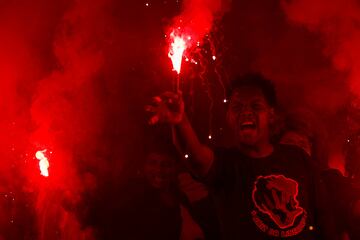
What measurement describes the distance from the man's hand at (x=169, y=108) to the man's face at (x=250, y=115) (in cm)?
68

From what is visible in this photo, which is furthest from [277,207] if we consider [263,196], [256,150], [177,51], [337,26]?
[337,26]

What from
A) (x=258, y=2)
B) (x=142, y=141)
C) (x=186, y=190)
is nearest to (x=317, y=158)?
(x=186, y=190)

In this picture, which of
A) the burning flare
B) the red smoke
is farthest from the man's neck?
the red smoke

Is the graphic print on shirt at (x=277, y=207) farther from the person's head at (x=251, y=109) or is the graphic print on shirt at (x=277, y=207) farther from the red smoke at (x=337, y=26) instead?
the red smoke at (x=337, y=26)

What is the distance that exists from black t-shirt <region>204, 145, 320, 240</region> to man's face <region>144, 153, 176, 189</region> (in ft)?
5.98

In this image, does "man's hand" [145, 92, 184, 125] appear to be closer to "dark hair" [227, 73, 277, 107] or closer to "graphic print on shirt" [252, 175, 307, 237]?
"graphic print on shirt" [252, 175, 307, 237]

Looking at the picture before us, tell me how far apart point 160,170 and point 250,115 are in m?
1.91

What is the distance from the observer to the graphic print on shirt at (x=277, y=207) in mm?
3215

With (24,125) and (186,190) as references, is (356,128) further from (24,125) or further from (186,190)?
(24,125)

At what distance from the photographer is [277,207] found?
3289 mm

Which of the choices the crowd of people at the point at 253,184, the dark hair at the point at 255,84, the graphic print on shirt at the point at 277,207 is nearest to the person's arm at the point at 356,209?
the crowd of people at the point at 253,184

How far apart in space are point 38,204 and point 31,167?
561mm

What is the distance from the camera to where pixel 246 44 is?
6.83 m

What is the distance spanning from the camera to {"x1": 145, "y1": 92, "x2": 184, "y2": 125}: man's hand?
9.66 ft
